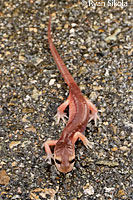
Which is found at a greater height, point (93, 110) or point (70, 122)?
point (93, 110)

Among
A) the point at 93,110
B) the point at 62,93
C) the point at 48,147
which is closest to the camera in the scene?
the point at 48,147

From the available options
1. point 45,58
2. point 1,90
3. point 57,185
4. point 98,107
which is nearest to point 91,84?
point 98,107

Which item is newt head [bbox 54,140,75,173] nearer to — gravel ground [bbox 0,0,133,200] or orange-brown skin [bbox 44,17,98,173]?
orange-brown skin [bbox 44,17,98,173]

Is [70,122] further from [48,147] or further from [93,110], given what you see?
[48,147]

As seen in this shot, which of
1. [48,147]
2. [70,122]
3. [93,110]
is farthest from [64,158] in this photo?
[93,110]

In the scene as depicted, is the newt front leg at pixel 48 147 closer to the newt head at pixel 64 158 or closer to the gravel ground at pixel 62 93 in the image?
the gravel ground at pixel 62 93
